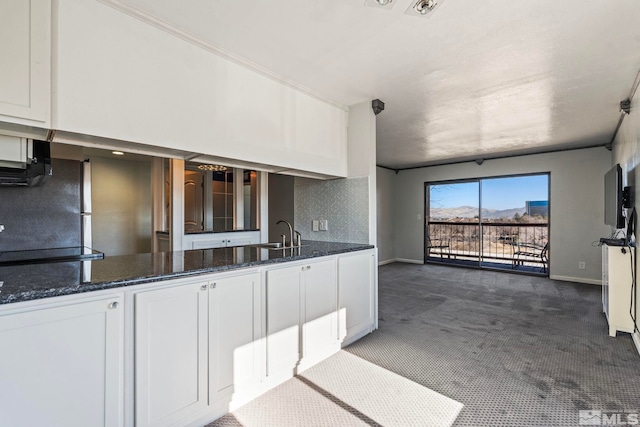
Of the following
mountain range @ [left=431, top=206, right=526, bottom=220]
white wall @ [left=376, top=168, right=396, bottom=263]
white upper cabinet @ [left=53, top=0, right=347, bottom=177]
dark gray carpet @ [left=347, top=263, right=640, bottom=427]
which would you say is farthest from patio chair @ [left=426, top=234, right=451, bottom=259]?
white upper cabinet @ [left=53, top=0, right=347, bottom=177]

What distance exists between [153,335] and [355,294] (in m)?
1.81

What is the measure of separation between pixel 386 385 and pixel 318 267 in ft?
3.19

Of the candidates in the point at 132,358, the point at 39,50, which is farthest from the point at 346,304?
the point at 39,50

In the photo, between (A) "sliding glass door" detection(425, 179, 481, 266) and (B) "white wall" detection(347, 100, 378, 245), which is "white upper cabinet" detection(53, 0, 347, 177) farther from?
(A) "sliding glass door" detection(425, 179, 481, 266)

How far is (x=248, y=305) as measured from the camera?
1941 mm

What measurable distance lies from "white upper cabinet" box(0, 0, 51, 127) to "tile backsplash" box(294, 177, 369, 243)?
7.96ft

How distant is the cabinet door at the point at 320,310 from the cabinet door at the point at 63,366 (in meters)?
1.27

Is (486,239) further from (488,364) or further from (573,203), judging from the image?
(488,364)

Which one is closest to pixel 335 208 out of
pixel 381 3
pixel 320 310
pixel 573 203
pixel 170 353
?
pixel 320 310

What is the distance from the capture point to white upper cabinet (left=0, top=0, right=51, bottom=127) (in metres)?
1.38

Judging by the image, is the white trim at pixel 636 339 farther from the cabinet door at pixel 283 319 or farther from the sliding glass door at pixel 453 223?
the sliding glass door at pixel 453 223

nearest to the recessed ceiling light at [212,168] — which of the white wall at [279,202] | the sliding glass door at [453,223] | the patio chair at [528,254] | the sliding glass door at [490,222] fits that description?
the white wall at [279,202]

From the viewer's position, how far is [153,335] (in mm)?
1514

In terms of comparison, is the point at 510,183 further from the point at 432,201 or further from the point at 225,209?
the point at 225,209
